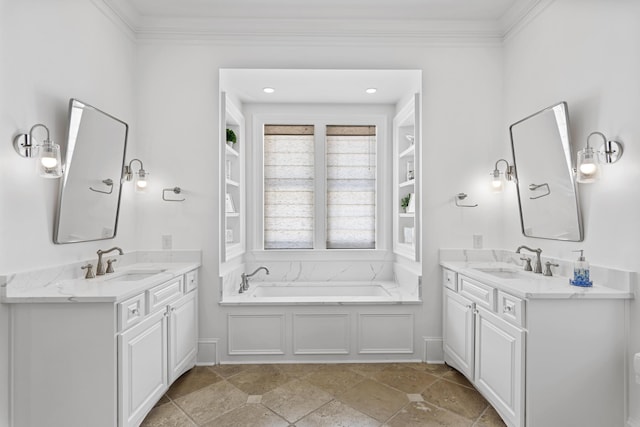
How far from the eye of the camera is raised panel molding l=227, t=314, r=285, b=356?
2959mm

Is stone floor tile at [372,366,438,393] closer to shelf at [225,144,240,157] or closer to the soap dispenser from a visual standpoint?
the soap dispenser

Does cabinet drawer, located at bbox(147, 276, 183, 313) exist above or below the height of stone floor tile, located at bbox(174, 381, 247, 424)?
above

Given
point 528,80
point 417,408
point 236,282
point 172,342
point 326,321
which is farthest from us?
point 236,282

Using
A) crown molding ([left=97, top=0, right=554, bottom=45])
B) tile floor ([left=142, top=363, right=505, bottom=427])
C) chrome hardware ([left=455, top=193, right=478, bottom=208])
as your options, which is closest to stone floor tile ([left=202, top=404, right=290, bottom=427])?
tile floor ([left=142, top=363, right=505, bottom=427])

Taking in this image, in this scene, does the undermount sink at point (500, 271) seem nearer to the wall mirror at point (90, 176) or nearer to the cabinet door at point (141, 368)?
the cabinet door at point (141, 368)

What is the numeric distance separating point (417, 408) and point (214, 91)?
2.92 metres

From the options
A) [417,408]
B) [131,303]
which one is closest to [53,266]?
[131,303]

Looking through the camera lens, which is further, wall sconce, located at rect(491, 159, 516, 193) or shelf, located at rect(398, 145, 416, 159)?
shelf, located at rect(398, 145, 416, 159)

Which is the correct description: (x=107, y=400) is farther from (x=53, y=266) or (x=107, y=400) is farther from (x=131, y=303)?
(x=53, y=266)

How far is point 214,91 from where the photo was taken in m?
3.00

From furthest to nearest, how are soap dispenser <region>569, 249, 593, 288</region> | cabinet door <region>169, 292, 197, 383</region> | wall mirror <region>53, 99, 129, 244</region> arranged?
1. cabinet door <region>169, 292, 197, 383</region>
2. wall mirror <region>53, 99, 129, 244</region>
3. soap dispenser <region>569, 249, 593, 288</region>

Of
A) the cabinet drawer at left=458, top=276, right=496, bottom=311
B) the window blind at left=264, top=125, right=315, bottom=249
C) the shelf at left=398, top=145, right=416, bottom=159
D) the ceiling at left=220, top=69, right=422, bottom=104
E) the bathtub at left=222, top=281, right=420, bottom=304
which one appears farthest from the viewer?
the window blind at left=264, top=125, right=315, bottom=249

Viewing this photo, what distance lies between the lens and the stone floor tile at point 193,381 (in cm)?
255

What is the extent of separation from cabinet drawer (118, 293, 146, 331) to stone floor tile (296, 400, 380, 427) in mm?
1177
